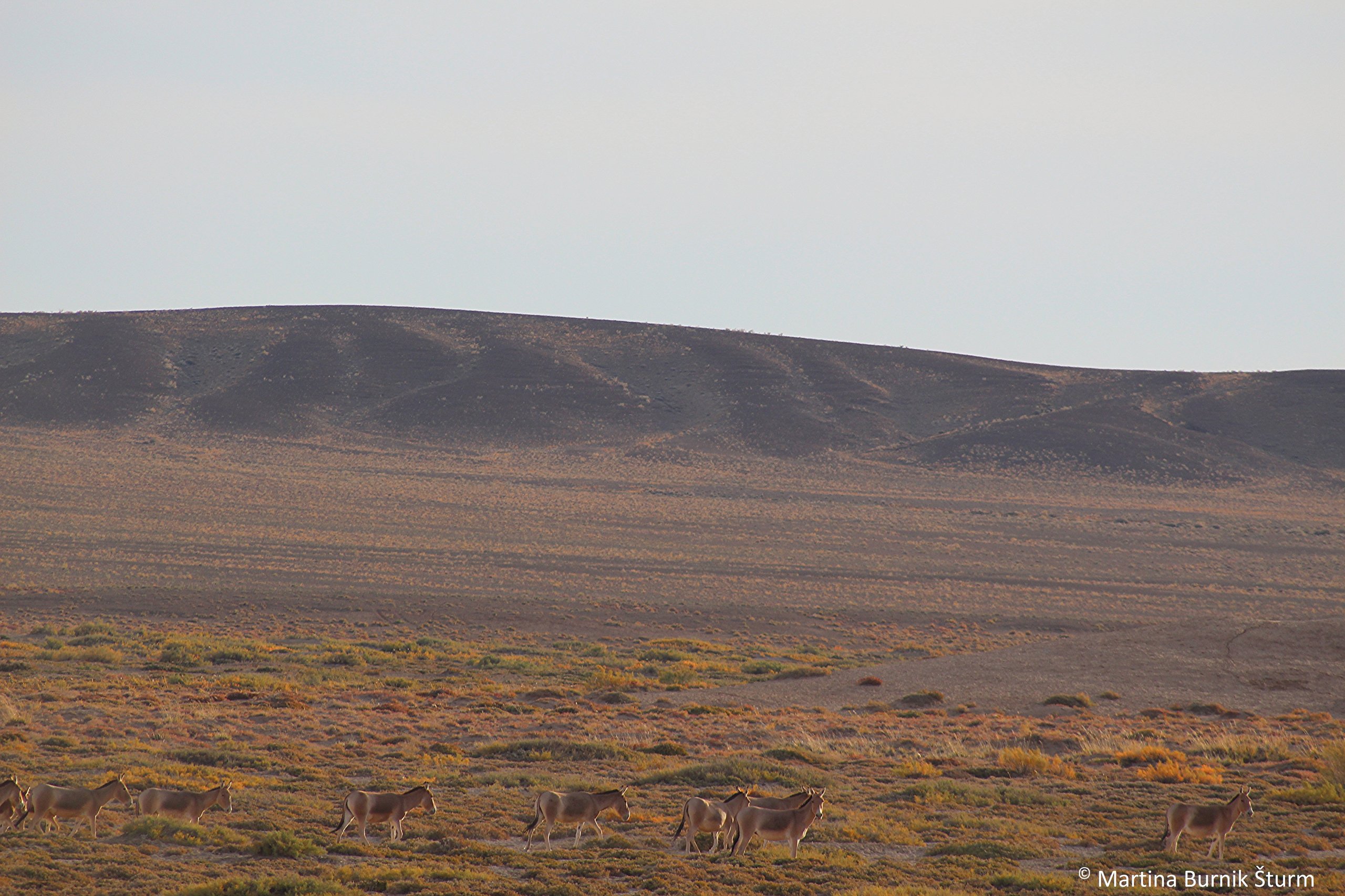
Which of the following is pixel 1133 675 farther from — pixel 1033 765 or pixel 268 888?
pixel 268 888

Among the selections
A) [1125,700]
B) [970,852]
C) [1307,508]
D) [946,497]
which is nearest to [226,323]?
[946,497]

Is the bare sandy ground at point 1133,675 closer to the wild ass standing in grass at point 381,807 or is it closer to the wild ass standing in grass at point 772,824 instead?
the wild ass standing in grass at point 381,807

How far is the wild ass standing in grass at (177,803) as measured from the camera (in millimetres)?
10203

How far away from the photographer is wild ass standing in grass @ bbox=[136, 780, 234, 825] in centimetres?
1020

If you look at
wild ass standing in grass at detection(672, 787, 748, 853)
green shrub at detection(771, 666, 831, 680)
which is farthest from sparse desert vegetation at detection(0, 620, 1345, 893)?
green shrub at detection(771, 666, 831, 680)

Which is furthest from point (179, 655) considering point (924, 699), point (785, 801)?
point (785, 801)

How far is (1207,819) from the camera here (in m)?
10.5

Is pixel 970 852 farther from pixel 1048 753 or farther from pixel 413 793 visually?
pixel 1048 753

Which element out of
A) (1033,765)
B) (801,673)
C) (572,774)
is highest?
(1033,765)

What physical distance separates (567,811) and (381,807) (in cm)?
184

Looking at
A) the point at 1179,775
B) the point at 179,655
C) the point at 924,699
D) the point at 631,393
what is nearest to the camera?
the point at 1179,775

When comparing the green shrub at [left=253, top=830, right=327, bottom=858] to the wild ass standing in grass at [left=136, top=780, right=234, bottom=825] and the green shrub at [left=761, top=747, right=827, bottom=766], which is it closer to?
the wild ass standing in grass at [left=136, top=780, right=234, bottom=825]

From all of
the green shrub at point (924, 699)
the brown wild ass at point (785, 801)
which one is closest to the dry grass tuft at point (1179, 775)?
the green shrub at point (924, 699)

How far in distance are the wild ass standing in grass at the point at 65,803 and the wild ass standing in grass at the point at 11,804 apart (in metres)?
0.05
